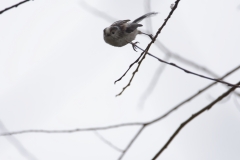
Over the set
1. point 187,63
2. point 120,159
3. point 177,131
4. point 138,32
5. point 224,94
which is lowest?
point 120,159

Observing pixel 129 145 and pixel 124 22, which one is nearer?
pixel 129 145

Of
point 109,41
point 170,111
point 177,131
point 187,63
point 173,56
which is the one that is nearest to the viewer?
point 177,131

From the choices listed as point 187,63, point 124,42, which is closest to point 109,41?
point 124,42

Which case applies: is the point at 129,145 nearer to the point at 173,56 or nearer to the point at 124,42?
the point at 173,56

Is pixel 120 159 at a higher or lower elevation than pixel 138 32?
lower

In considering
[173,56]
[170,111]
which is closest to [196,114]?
[170,111]

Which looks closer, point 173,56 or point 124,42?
point 173,56

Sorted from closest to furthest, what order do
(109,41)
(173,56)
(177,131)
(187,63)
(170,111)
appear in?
(177,131)
(170,111)
(187,63)
(173,56)
(109,41)

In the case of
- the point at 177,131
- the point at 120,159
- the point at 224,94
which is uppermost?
the point at 224,94

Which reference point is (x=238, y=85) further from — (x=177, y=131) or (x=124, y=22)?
(x=124, y=22)
